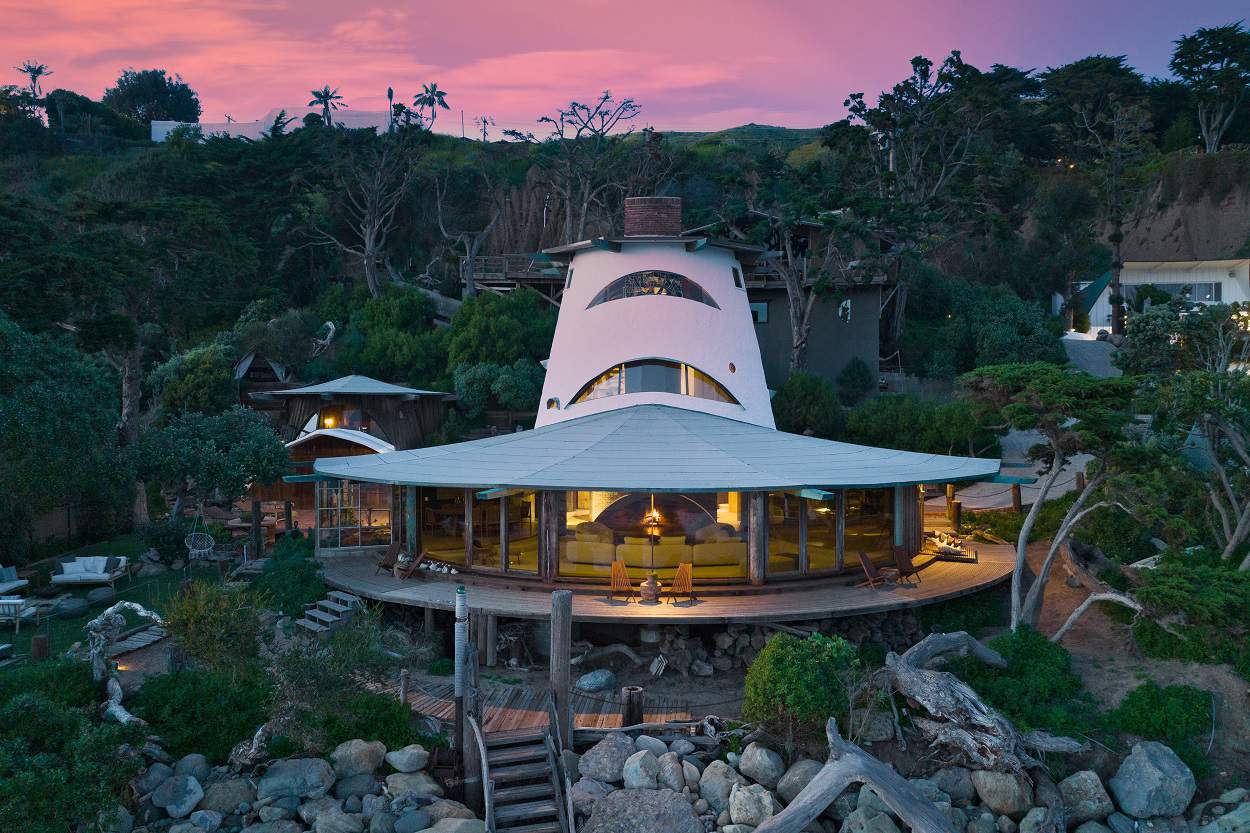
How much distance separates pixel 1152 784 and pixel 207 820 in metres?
11.2

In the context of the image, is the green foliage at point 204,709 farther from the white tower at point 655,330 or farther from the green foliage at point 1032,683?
the white tower at point 655,330

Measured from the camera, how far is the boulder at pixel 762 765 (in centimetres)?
1162

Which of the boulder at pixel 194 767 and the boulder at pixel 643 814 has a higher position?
the boulder at pixel 194 767

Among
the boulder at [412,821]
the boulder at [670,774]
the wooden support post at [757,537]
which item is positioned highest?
the wooden support post at [757,537]

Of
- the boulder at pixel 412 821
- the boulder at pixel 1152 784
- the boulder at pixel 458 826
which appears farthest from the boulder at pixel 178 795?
the boulder at pixel 1152 784

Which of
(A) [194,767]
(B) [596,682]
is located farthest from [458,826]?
(B) [596,682]

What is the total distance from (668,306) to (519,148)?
3863cm

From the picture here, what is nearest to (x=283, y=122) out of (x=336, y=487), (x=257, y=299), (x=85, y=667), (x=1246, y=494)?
(x=257, y=299)

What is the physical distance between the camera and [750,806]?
11.2 m

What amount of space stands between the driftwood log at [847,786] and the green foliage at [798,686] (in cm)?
67

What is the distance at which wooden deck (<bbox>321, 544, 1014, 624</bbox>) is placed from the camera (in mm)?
14562

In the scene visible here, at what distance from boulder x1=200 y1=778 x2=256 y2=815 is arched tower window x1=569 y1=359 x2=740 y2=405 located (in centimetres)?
1163

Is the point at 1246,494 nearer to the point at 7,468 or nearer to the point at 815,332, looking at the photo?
the point at 815,332

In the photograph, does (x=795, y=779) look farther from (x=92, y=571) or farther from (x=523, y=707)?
(x=92, y=571)
